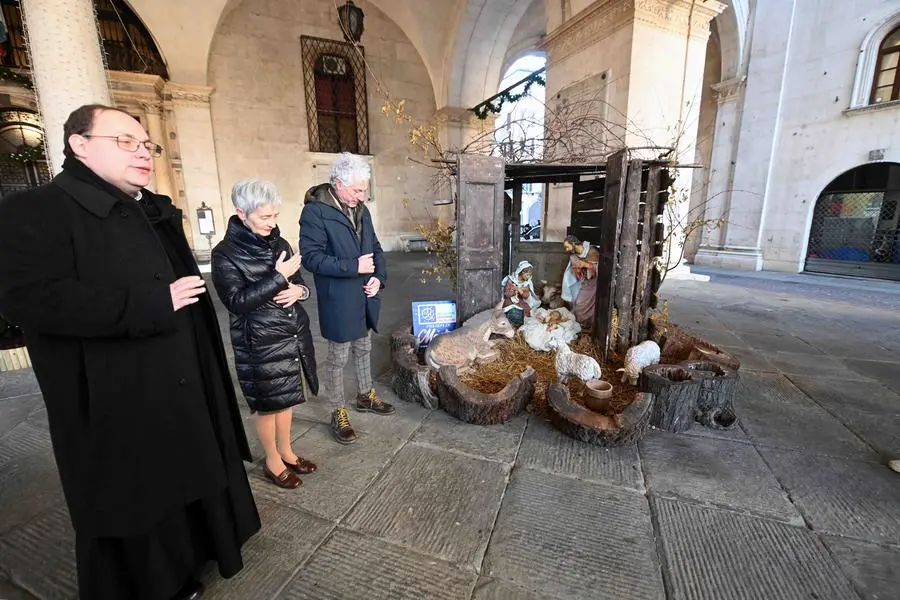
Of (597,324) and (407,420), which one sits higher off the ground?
(597,324)

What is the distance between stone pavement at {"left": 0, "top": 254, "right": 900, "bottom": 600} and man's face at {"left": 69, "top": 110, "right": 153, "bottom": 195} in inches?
65.0

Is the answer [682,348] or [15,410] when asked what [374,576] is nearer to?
[682,348]

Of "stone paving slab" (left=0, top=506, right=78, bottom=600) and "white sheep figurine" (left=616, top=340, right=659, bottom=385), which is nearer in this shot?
"stone paving slab" (left=0, top=506, right=78, bottom=600)

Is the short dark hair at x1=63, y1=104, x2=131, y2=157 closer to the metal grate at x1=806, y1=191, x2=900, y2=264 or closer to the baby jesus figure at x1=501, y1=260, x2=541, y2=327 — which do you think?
the baby jesus figure at x1=501, y1=260, x2=541, y2=327

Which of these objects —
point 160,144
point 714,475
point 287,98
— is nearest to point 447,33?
point 287,98

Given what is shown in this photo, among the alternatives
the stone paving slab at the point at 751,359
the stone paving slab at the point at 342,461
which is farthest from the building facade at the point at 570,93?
the stone paving slab at the point at 342,461

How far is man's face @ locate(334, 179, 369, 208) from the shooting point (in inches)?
96.5

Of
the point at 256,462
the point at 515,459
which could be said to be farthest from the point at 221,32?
the point at 515,459

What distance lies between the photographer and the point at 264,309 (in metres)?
1.97

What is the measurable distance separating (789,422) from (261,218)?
374 centimetres

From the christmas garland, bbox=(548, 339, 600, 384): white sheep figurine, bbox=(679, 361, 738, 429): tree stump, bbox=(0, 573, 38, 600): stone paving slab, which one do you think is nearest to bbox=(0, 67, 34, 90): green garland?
the christmas garland

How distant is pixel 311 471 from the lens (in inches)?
91.2

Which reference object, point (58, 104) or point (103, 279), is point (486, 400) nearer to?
point (103, 279)

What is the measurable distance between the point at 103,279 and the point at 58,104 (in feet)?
13.8
